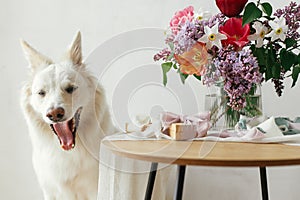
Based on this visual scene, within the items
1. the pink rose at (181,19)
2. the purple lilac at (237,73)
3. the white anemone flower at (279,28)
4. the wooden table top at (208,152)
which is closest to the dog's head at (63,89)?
the wooden table top at (208,152)

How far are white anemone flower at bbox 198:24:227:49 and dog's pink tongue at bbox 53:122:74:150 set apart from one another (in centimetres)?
51

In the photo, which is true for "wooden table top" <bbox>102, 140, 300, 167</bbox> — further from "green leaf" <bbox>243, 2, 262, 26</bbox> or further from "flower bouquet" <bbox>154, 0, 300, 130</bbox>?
"green leaf" <bbox>243, 2, 262, 26</bbox>

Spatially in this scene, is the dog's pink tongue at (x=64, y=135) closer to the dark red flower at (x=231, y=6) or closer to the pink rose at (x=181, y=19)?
the pink rose at (x=181, y=19)

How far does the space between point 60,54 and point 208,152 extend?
1077 millimetres

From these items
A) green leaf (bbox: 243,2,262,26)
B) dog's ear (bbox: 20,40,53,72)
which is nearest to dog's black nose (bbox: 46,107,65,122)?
dog's ear (bbox: 20,40,53,72)

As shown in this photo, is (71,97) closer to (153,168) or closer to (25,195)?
(153,168)

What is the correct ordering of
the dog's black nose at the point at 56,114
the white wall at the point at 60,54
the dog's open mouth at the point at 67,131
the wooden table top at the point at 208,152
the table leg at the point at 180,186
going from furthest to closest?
the white wall at the point at 60,54 < the dog's open mouth at the point at 67,131 < the dog's black nose at the point at 56,114 < the table leg at the point at 180,186 < the wooden table top at the point at 208,152

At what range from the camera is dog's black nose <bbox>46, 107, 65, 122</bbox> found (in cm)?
124

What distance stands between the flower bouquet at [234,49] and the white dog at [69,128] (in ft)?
1.05

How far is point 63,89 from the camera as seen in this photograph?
52.4 inches

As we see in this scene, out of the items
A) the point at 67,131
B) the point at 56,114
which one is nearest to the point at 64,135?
the point at 67,131

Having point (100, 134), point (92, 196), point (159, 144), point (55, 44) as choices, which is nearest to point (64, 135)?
point (100, 134)

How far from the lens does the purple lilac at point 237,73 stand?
42.7 inches

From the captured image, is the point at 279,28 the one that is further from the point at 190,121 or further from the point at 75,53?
the point at 75,53
